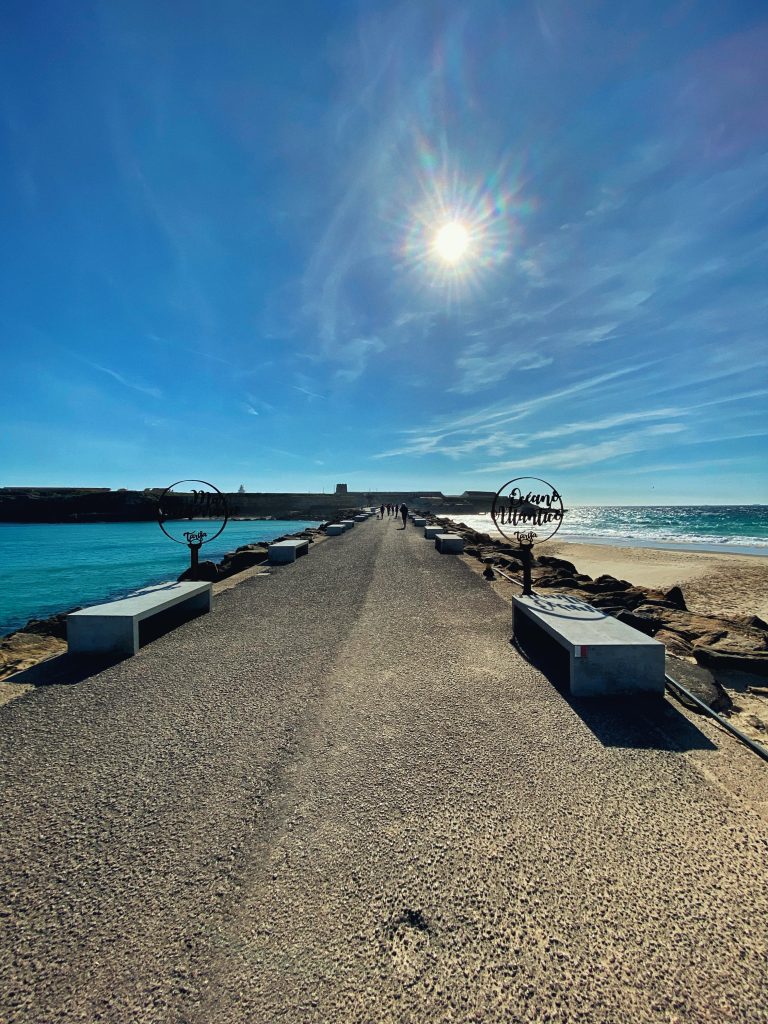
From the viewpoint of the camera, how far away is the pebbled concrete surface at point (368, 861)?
6.18 ft

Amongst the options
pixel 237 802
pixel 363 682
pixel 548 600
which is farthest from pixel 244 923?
pixel 548 600

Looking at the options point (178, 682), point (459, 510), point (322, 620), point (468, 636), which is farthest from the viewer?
point (459, 510)

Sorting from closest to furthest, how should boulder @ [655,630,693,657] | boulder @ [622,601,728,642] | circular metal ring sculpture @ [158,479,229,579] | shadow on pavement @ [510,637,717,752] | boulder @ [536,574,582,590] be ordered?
shadow on pavement @ [510,637,717,752] → boulder @ [655,630,693,657] → boulder @ [622,601,728,642] → circular metal ring sculpture @ [158,479,229,579] → boulder @ [536,574,582,590]

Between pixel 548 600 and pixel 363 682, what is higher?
pixel 548 600

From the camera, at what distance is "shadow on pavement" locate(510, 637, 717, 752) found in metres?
3.74

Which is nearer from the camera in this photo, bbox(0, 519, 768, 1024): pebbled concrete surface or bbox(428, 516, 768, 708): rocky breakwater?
bbox(0, 519, 768, 1024): pebbled concrete surface

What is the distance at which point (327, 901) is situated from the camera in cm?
232

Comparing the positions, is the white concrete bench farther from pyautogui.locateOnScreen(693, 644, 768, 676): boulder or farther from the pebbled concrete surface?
pyautogui.locateOnScreen(693, 644, 768, 676): boulder

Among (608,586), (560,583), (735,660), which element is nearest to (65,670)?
(735,660)

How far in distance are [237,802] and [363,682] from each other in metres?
2.20

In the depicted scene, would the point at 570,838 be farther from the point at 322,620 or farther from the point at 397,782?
the point at 322,620

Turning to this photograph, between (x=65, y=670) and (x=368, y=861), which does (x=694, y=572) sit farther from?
(x=65, y=670)

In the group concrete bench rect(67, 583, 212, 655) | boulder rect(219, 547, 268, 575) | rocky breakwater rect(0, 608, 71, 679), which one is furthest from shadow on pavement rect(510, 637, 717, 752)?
boulder rect(219, 547, 268, 575)

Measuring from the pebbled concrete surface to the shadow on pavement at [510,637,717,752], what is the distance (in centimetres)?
3
